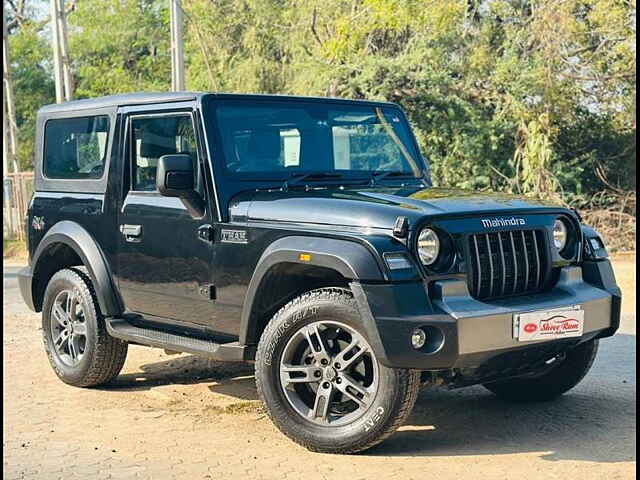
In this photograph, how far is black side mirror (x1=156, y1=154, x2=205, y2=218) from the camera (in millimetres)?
6020

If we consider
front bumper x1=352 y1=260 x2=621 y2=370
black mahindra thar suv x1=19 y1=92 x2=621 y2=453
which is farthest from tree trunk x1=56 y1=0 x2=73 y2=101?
front bumper x1=352 y1=260 x2=621 y2=370

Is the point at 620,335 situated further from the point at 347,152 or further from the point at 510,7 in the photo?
the point at 510,7

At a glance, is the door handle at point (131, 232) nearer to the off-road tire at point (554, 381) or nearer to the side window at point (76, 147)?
the side window at point (76, 147)

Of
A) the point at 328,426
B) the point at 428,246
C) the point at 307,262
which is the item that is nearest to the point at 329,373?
the point at 328,426

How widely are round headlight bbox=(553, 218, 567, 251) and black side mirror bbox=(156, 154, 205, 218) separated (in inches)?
84.9

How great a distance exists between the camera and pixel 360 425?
5340 mm

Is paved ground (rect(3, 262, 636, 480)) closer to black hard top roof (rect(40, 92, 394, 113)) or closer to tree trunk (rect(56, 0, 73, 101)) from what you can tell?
black hard top roof (rect(40, 92, 394, 113))

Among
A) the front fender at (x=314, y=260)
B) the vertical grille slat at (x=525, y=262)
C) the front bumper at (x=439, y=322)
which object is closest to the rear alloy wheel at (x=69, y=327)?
the front fender at (x=314, y=260)

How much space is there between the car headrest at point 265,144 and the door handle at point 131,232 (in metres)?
0.98

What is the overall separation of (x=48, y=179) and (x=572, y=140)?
13.1m

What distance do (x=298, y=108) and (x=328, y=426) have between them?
2.25m

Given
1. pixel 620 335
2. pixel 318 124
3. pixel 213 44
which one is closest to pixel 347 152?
pixel 318 124

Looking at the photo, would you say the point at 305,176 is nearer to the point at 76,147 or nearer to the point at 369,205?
the point at 369,205

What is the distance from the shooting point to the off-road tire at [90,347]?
7082mm
